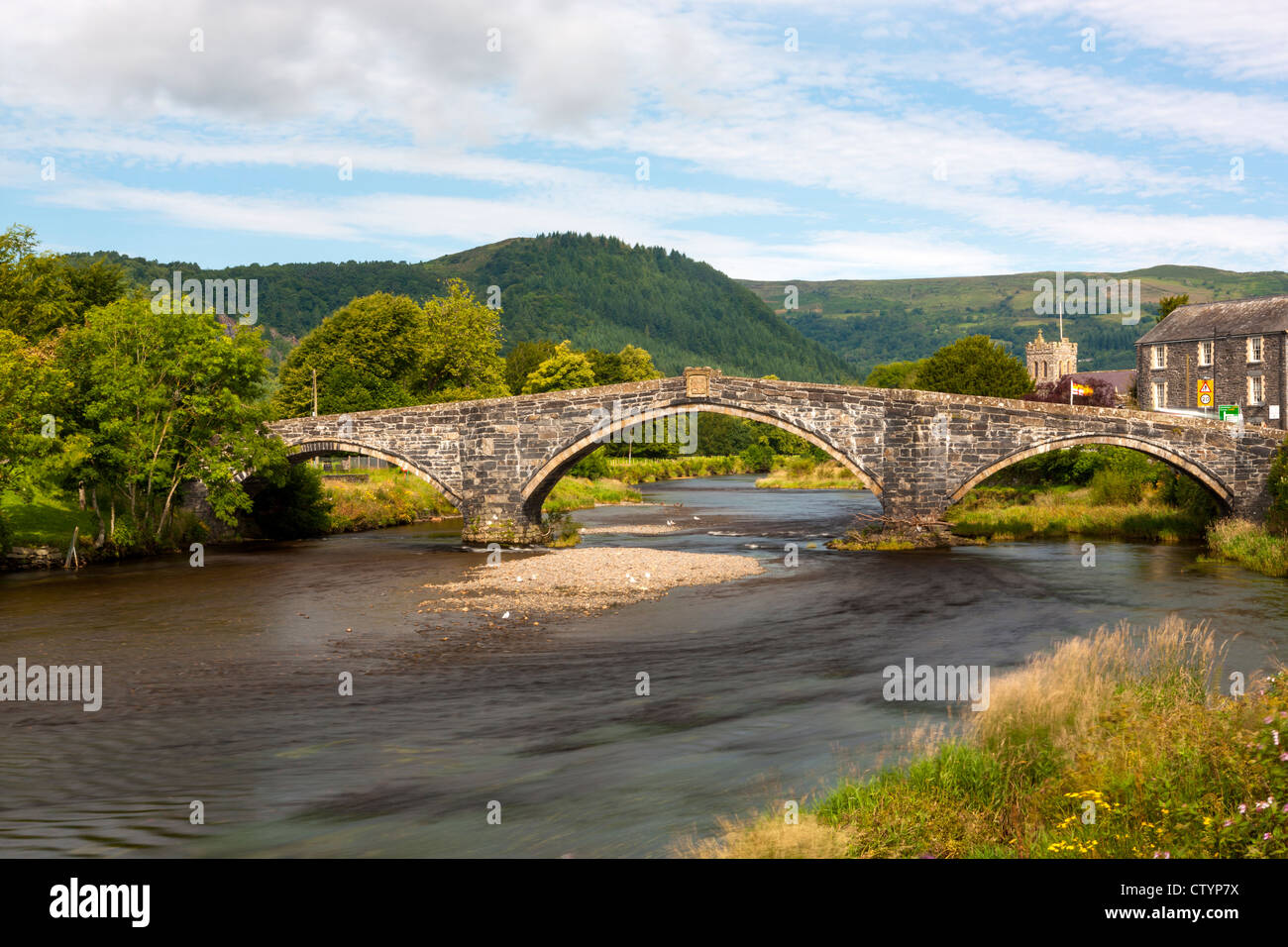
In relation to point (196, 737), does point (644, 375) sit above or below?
above

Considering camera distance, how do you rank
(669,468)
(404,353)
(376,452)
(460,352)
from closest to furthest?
1. (376,452)
2. (460,352)
3. (404,353)
4. (669,468)

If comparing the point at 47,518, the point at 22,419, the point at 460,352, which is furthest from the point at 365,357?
the point at 22,419

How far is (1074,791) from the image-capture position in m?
9.35

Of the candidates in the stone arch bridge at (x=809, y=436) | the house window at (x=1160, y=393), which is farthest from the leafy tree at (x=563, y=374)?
the stone arch bridge at (x=809, y=436)

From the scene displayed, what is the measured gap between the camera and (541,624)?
73.4 feet

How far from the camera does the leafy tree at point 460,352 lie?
244 feet

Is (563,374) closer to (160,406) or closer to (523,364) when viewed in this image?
(523,364)

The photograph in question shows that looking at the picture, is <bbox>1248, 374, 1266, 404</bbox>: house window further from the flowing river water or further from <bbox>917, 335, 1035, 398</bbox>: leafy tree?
the flowing river water

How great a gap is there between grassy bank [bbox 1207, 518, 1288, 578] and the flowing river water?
76 centimetres

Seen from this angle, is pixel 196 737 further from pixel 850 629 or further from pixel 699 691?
pixel 850 629

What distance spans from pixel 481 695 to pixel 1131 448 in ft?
90.6
